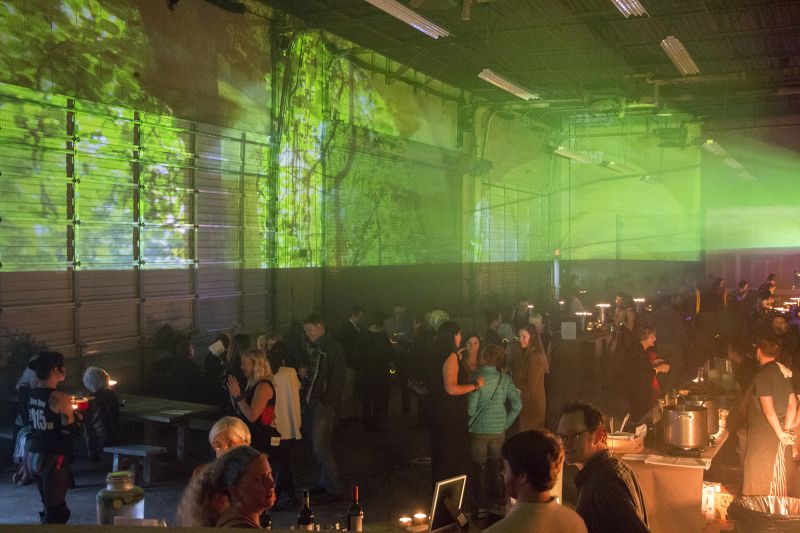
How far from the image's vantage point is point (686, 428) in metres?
5.64

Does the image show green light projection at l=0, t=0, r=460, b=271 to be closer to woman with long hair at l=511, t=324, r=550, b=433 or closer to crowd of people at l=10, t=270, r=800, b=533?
crowd of people at l=10, t=270, r=800, b=533

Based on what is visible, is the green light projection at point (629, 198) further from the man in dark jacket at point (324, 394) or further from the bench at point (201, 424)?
the man in dark jacket at point (324, 394)

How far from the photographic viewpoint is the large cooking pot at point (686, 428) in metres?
5.64

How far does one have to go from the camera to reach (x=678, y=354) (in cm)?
1104

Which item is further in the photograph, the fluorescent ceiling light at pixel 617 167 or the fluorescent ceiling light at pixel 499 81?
the fluorescent ceiling light at pixel 617 167

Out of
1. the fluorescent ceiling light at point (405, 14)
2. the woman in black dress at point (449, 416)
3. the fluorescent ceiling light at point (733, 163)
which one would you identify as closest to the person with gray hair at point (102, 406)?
the woman in black dress at point (449, 416)

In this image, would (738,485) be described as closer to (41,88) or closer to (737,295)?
(41,88)

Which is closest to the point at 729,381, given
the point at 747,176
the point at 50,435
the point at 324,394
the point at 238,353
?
the point at 324,394

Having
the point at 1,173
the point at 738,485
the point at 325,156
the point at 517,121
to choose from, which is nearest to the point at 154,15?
the point at 1,173

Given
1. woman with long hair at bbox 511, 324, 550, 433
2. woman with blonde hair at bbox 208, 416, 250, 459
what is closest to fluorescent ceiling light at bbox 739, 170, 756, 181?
woman with long hair at bbox 511, 324, 550, 433

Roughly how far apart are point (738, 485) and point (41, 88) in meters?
8.08

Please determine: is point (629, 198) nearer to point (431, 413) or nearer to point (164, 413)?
point (431, 413)

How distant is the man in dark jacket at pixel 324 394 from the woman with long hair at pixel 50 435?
2.06m

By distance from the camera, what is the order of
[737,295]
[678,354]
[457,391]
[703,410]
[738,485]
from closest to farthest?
[703,410], [457,391], [738,485], [678,354], [737,295]
